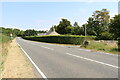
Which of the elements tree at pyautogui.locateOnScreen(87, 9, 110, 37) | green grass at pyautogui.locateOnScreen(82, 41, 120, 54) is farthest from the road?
tree at pyautogui.locateOnScreen(87, 9, 110, 37)

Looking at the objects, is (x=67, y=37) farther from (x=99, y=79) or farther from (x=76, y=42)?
(x=99, y=79)

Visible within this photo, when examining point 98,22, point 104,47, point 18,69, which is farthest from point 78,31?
point 18,69

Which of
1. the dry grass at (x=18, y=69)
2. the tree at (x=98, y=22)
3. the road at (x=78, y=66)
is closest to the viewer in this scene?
the road at (x=78, y=66)

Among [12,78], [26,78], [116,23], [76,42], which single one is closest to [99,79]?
[26,78]

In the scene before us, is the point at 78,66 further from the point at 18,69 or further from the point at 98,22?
the point at 98,22

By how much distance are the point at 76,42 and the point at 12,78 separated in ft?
112

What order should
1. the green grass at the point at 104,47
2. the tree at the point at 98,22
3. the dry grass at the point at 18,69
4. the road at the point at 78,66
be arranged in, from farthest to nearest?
the tree at the point at 98,22
the green grass at the point at 104,47
the dry grass at the point at 18,69
the road at the point at 78,66

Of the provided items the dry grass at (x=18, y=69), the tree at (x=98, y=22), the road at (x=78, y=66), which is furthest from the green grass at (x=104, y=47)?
the tree at (x=98, y=22)

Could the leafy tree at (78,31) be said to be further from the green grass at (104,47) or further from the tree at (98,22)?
the green grass at (104,47)

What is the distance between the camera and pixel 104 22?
2822 inches

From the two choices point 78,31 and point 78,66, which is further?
point 78,31

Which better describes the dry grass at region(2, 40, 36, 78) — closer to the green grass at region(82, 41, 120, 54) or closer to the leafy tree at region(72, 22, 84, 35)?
the green grass at region(82, 41, 120, 54)

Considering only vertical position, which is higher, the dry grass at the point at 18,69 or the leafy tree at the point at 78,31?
the leafy tree at the point at 78,31

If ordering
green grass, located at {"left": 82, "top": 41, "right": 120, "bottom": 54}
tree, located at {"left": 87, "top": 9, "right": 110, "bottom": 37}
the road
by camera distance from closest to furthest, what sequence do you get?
the road, green grass, located at {"left": 82, "top": 41, "right": 120, "bottom": 54}, tree, located at {"left": 87, "top": 9, "right": 110, "bottom": 37}
